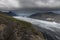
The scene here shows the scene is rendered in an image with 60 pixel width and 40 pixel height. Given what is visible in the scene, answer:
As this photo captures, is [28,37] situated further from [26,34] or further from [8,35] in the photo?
[8,35]

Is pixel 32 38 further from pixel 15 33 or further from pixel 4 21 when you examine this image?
pixel 4 21

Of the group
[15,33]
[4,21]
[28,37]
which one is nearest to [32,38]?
[28,37]

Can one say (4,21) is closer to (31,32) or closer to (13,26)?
(13,26)

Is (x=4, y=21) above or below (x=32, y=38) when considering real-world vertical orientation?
above

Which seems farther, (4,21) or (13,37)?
(4,21)

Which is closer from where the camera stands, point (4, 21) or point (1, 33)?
point (1, 33)

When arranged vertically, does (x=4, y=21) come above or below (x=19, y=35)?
above

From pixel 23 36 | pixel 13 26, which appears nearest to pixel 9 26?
pixel 13 26
